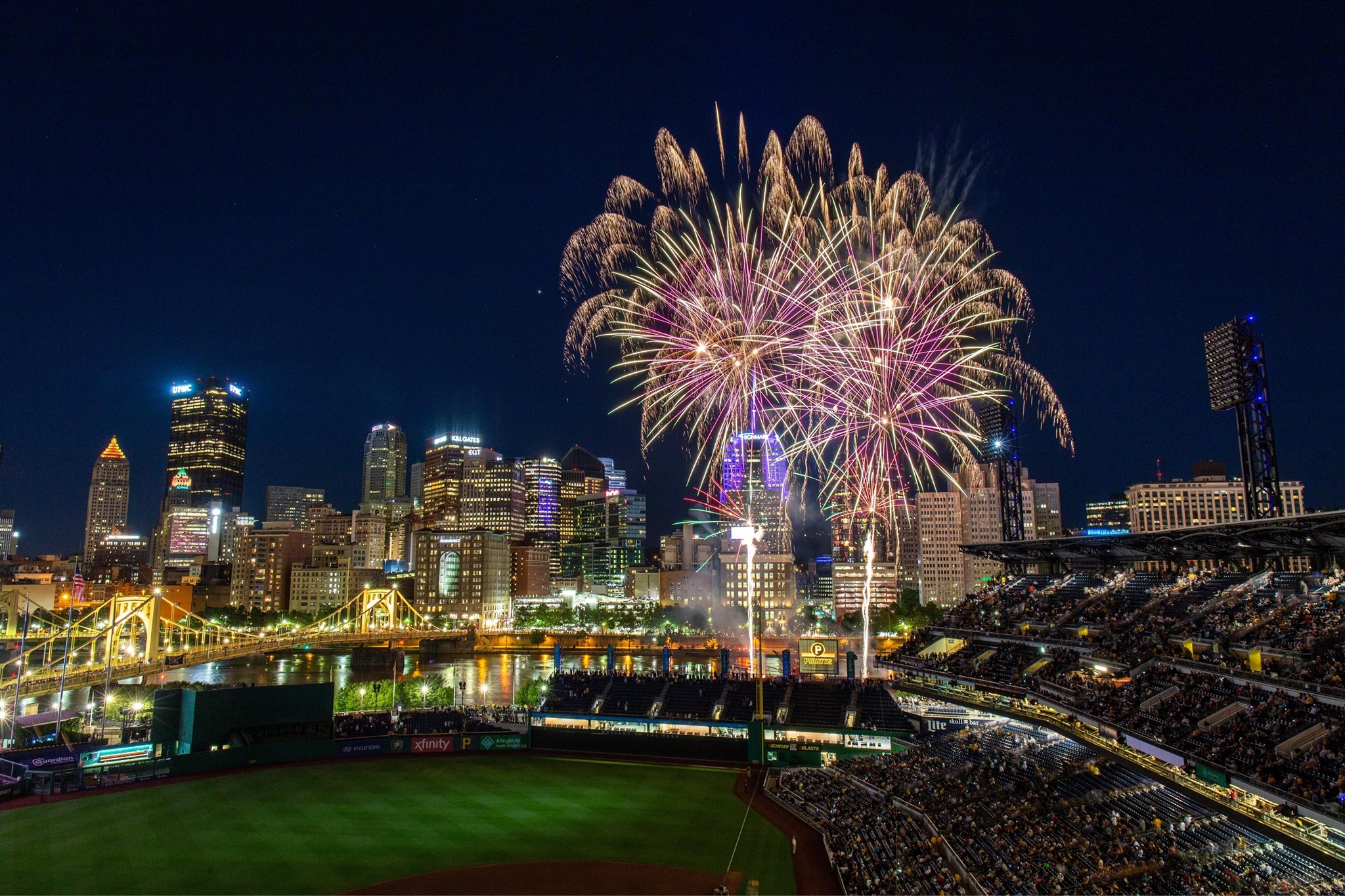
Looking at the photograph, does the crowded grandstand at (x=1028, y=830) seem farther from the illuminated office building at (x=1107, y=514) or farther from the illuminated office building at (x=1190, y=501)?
the illuminated office building at (x=1107, y=514)

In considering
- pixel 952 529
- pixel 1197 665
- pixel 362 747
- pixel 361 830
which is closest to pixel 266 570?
pixel 952 529

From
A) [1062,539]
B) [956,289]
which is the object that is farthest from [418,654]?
[956,289]

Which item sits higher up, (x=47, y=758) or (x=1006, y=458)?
(x=1006, y=458)

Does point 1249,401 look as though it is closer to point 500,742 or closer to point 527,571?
point 500,742

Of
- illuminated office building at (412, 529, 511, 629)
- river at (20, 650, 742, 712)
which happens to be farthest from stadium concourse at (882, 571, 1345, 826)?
illuminated office building at (412, 529, 511, 629)

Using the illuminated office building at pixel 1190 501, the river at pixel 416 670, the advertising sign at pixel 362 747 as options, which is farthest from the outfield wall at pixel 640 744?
the illuminated office building at pixel 1190 501

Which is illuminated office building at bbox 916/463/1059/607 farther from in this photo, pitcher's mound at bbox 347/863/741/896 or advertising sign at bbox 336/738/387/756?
pitcher's mound at bbox 347/863/741/896
